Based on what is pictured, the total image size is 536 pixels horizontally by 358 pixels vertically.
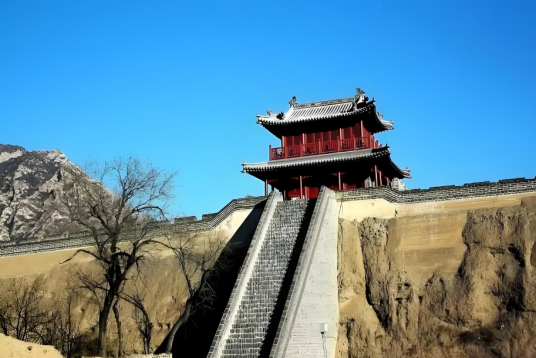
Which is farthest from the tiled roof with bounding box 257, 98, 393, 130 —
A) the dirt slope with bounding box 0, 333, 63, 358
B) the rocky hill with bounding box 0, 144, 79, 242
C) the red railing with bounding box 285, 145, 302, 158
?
the rocky hill with bounding box 0, 144, 79, 242

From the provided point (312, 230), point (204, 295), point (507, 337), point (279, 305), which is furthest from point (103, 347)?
point (507, 337)

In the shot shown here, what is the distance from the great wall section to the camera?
64.2ft

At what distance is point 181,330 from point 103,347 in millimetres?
4493

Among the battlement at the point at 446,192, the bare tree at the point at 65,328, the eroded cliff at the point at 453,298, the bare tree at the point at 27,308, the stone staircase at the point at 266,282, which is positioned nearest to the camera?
the stone staircase at the point at 266,282

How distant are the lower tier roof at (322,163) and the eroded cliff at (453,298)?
15.3 ft

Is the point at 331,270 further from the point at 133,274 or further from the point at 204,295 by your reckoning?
the point at 133,274

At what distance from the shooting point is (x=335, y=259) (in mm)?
23250

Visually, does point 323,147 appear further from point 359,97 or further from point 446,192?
point 446,192

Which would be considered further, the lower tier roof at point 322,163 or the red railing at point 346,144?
the red railing at point 346,144

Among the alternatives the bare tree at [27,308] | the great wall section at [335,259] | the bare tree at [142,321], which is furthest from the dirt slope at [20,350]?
the bare tree at [27,308]

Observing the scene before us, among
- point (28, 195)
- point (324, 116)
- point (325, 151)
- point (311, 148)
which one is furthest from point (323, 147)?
point (28, 195)

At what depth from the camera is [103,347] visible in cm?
1980

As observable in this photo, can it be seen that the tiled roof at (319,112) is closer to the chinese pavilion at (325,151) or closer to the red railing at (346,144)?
the chinese pavilion at (325,151)

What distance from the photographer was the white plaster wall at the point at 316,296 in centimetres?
1911
